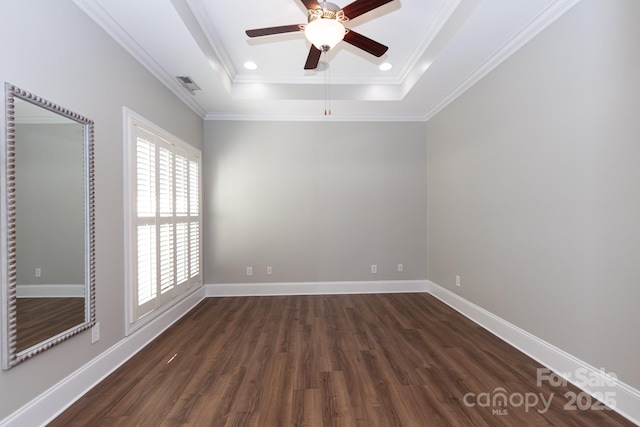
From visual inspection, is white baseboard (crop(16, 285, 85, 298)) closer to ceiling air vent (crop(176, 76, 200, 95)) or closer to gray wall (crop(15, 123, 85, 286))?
gray wall (crop(15, 123, 85, 286))

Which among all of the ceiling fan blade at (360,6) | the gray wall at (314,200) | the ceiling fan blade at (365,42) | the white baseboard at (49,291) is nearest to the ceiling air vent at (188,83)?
the gray wall at (314,200)

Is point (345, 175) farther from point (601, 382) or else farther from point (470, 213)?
point (601, 382)

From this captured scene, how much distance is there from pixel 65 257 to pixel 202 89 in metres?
2.44

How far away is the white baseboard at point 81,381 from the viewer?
1.65 m

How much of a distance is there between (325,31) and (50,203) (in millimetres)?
2166

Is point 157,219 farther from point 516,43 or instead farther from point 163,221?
point 516,43

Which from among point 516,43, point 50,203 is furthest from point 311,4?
point 50,203

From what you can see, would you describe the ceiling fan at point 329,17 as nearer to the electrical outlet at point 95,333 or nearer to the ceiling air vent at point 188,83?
the ceiling air vent at point 188,83

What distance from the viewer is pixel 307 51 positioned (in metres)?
3.25

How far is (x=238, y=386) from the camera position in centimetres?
212

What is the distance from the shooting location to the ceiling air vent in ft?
10.6

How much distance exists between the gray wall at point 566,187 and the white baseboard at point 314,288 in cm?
130

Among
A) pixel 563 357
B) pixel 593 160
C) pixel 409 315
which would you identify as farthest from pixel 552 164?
pixel 409 315

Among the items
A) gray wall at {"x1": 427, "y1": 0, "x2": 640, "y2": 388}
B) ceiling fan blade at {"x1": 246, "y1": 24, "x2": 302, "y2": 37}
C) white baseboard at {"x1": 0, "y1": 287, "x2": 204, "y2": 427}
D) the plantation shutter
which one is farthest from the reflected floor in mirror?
gray wall at {"x1": 427, "y1": 0, "x2": 640, "y2": 388}
